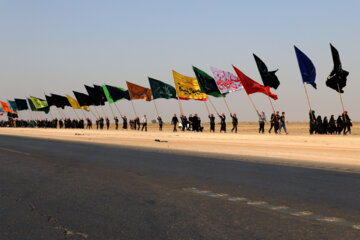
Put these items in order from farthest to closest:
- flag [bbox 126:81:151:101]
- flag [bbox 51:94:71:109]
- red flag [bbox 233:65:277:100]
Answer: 1. flag [bbox 51:94:71:109]
2. flag [bbox 126:81:151:101]
3. red flag [bbox 233:65:277:100]

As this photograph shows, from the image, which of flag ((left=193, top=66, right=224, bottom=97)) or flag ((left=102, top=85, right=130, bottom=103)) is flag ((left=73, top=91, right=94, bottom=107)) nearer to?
flag ((left=102, top=85, right=130, bottom=103))

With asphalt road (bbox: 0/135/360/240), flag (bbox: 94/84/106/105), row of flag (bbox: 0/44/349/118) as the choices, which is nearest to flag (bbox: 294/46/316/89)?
row of flag (bbox: 0/44/349/118)

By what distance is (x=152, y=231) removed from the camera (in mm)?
4555

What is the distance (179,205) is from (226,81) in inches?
1034

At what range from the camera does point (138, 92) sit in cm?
4350

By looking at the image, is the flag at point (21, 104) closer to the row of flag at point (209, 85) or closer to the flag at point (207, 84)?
the row of flag at point (209, 85)

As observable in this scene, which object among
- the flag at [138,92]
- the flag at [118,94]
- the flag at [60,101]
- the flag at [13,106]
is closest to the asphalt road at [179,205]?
the flag at [138,92]

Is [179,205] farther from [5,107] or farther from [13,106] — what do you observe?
[5,107]

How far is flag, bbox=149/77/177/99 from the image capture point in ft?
128

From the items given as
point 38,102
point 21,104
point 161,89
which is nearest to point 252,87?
point 161,89

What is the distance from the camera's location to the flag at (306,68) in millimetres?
26203

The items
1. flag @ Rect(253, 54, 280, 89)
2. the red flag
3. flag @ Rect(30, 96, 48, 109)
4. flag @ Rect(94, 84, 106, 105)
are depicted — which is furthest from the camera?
flag @ Rect(30, 96, 48, 109)

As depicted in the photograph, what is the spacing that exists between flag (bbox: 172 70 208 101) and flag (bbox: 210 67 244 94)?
439 centimetres

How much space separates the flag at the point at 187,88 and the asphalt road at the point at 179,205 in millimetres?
24973
